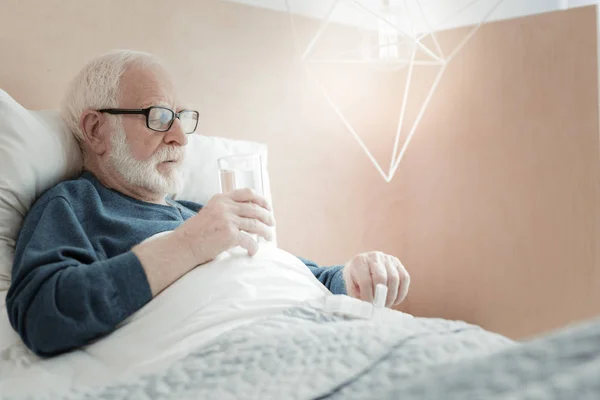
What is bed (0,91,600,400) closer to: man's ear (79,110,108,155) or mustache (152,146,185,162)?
man's ear (79,110,108,155)

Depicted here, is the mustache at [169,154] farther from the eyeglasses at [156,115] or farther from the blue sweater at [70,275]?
the blue sweater at [70,275]

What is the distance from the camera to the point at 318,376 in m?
0.73

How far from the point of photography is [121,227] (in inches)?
48.3

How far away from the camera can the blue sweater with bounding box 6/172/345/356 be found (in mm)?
1003

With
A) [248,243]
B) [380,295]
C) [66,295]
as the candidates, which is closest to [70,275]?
[66,295]

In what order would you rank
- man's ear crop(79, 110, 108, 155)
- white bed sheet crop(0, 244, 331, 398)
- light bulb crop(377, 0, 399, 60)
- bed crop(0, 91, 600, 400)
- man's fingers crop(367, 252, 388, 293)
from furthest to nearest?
1. light bulb crop(377, 0, 399, 60)
2. man's ear crop(79, 110, 108, 155)
3. man's fingers crop(367, 252, 388, 293)
4. white bed sheet crop(0, 244, 331, 398)
5. bed crop(0, 91, 600, 400)

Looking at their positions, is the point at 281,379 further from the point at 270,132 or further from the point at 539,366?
the point at 270,132

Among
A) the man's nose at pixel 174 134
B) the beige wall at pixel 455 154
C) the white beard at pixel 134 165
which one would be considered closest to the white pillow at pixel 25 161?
the white beard at pixel 134 165

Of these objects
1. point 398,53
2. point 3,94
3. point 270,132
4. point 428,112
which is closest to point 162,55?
point 270,132

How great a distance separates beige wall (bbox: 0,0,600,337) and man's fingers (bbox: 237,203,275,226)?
30.9 inches

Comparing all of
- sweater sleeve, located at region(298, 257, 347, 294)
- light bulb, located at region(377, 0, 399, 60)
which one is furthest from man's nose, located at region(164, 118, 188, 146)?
light bulb, located at region(377, 0, 399, 60)

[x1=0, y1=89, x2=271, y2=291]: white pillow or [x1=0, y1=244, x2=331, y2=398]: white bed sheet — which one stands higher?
[x1=0, y1=89, x2=271, y2=291]: white pillow

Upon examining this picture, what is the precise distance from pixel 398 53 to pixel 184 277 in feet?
4.43

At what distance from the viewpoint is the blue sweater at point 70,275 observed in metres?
1.00
